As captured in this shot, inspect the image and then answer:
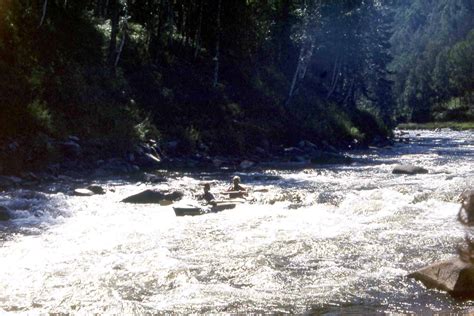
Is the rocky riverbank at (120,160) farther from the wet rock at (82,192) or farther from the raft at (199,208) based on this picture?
the raft at (199,208)

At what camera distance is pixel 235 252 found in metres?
11.3

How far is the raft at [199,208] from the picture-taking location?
15672 mm

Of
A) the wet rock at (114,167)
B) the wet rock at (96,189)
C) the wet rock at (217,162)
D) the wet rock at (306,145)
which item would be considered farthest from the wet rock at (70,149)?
the wet rock at (306,145)

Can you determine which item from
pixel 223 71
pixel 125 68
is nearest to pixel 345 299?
pixel 125 68

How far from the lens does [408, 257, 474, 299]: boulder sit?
28.1 feet

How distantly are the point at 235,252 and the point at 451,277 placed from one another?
4.11 meters

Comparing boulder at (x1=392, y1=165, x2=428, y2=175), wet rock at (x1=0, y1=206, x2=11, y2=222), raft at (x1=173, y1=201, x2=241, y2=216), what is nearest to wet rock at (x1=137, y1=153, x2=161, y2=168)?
raft at (x1=173, y1=201, x2=241, y2=216)

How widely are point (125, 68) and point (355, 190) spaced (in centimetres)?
2198

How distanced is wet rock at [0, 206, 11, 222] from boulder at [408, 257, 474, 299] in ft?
32.8

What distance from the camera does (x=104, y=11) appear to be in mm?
45344

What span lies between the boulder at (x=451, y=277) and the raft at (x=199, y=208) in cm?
743

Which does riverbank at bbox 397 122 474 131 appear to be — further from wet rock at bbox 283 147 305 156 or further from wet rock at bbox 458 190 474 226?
wet rock at bbox 458 190 474 226

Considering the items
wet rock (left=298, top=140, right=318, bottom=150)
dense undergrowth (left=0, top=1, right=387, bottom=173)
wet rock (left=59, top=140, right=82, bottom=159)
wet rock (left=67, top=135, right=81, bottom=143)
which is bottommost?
wet rock (left=298, top=140, right=318, bottom=150)

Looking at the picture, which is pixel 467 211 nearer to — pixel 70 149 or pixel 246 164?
pixel 246 164
